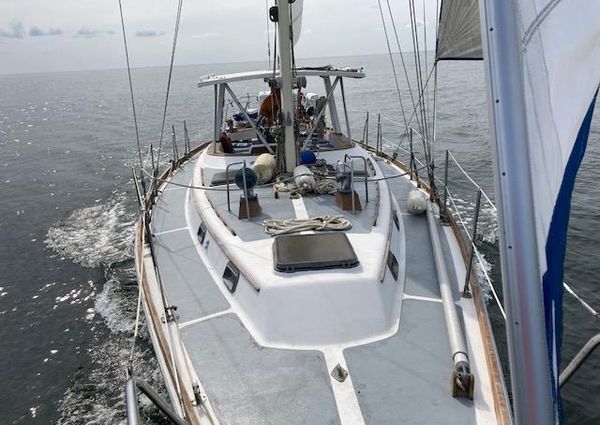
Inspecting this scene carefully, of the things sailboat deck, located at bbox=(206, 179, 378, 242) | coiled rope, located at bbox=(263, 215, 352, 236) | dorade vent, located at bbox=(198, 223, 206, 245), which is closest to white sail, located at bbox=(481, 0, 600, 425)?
coiled rope, located at bbox=(263, 215, 352, 236)

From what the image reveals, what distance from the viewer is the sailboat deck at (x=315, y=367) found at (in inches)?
165

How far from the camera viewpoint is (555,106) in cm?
155

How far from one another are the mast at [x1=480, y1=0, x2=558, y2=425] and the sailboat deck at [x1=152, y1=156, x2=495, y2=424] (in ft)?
9.81

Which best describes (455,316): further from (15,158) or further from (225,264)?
(15,158)

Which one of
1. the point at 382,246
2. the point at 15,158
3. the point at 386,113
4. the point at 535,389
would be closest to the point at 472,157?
the point at 386,113

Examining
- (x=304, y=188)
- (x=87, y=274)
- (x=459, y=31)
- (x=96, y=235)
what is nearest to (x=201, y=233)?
(x=304, y=188)

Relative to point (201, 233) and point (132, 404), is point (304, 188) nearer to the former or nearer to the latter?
point (201, 233)

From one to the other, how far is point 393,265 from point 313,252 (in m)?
1.26

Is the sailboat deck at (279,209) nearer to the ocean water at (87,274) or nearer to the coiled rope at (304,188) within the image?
the coiled rope at (304,188)

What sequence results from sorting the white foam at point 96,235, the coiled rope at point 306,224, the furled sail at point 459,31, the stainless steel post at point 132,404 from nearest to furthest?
the stainless steel post at point 132,404 < the furled sail at point 459,31 < the coiled rope at point 306,224 < the white foam at point 96,235

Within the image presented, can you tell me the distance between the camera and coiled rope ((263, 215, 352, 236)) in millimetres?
6617

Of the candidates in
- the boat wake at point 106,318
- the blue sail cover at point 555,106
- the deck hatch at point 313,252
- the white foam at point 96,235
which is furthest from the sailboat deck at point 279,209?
the white foam at point 96,235

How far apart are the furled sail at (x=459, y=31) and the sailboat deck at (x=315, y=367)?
300 centimetres

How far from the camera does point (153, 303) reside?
6227 millimetres
